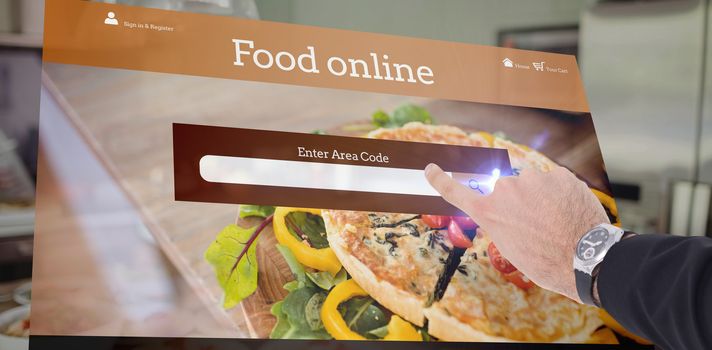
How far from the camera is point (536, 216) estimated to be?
861 mm

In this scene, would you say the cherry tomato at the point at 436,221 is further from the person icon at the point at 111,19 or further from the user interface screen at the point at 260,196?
the person icon at the point at 111,19

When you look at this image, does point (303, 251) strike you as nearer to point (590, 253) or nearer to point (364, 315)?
point (364, 315)

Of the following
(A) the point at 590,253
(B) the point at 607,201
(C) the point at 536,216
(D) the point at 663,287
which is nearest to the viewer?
Answer: (D) the point at 663,287

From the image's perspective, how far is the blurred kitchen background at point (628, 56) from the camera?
1068 millimetres

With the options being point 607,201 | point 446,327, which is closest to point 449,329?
point 446,327

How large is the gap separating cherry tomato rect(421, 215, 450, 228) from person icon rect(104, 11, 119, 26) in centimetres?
48

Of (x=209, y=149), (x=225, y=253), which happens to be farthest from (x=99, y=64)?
(x=225, y=253)

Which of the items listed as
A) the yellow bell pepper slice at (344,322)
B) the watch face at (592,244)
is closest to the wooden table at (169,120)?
the yellow bell pepper slice at (344,322)

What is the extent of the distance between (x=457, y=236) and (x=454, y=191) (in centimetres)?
6

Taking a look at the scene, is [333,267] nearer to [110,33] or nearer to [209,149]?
[209,149]

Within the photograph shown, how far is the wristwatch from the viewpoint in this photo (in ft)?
2.46

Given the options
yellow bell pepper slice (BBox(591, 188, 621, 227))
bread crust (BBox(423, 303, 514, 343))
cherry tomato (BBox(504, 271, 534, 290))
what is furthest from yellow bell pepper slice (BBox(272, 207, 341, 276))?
yellow bell pepper slice (BBox(591, 188, 621, 227))

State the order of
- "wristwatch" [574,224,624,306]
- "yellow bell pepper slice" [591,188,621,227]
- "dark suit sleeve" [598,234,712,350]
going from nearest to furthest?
"dark suit sleeve" [598,234,712,350]
"wristwatch" [574,224,624,306]
"yellow bell pepper slice" [591,188,621,227]

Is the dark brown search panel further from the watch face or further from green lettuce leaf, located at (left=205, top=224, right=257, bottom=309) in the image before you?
the watch face
